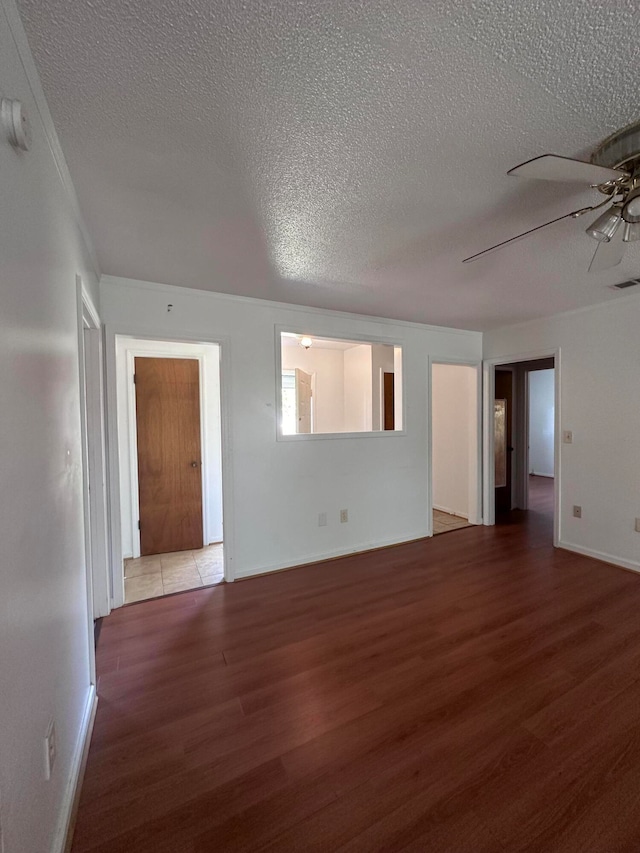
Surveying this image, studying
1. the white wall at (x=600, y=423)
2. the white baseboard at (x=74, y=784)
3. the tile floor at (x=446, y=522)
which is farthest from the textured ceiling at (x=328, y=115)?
the tile floor at (x=446, y=522)

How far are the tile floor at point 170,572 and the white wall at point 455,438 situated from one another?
2953 mm

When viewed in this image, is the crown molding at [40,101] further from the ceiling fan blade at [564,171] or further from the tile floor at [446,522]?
the tile floor at [446,522]

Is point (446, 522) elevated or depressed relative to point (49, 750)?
depressed

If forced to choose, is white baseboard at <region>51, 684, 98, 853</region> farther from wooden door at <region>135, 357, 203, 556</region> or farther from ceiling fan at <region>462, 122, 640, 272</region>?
ceiling fan at <region>462, 122, 640, 272</region>

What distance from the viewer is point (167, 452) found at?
12.0 feet

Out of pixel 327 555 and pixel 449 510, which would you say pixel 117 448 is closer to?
pixel 327 555

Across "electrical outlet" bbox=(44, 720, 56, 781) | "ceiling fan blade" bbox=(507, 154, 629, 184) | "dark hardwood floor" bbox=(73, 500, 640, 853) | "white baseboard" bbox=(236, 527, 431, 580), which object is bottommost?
"dark hardwood floor" bbox=(73, 500, 640, 853)

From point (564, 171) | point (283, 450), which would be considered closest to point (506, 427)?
point (283, 450)

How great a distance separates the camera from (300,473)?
3.32 metres

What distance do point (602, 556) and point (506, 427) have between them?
218cm

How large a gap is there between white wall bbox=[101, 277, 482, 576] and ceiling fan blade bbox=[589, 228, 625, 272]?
209 cm

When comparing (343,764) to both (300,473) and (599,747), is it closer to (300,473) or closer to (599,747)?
(599,747)

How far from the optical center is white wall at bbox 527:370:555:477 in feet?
26.0


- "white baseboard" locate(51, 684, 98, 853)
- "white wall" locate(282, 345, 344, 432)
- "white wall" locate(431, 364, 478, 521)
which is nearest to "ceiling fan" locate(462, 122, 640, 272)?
"white baseboard" locate(51, 684, 98, 853)
